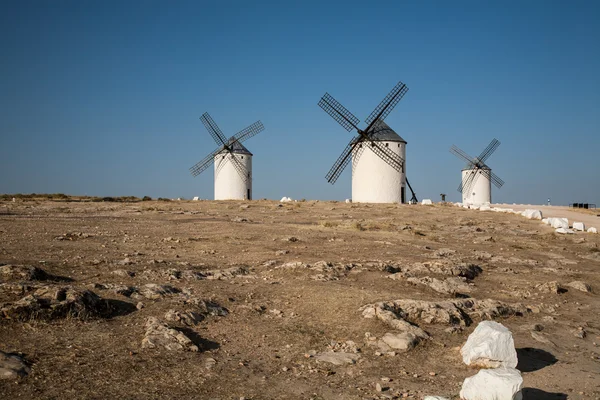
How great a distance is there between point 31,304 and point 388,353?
17.5 feet

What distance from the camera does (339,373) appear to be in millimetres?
6766

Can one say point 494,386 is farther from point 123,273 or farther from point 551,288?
point 551,288

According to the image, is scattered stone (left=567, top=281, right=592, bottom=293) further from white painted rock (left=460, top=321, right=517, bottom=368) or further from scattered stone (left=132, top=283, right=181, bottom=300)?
scattered stone (left=132, top=283, right=181, bottom=300)

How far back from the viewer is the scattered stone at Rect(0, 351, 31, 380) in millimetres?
5562

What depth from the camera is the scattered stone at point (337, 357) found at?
281 inches

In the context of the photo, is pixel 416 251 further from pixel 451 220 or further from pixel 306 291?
pixel 451 220

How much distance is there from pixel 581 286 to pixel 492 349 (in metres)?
7.40

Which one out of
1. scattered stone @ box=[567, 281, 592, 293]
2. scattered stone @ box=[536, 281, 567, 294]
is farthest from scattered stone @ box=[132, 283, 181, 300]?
scattered stone @ box=[567, 281, 592, 293]

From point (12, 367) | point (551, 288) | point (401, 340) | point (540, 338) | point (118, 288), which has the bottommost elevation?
point (540, 338)

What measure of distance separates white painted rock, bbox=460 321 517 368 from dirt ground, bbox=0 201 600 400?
0.21 metres

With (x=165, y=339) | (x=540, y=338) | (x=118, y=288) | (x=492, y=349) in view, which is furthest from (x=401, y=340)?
(x=118, y=288)

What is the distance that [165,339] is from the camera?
23.3 ft

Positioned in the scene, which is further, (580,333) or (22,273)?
(580,333)

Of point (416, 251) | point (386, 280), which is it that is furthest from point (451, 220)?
point (386, 280)
